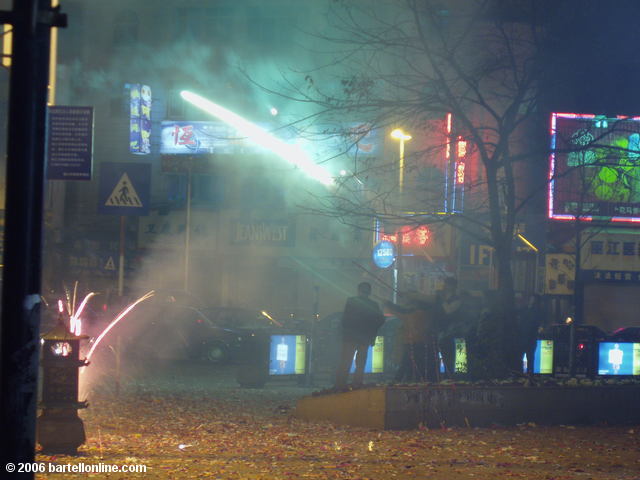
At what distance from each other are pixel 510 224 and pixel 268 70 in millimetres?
20936

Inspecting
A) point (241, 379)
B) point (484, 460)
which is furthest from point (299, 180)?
point (484, 460)

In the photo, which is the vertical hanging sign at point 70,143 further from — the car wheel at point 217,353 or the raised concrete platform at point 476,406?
the car wheel at point 217,353

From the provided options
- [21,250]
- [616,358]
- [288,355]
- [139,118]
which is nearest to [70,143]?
[21,250]

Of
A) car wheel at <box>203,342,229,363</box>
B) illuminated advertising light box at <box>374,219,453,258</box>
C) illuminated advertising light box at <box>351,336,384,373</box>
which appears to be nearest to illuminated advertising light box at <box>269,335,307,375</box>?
illuminated advertising light box at <box>351,336,384,373</box>

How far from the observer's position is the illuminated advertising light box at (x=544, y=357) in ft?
45.5

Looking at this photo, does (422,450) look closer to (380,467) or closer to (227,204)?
(380,467)

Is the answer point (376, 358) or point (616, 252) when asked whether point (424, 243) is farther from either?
point (376, 358)

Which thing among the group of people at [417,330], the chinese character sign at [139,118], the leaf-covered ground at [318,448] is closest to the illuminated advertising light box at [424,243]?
the group of people at [417,330]

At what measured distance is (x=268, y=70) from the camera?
98.3 feet

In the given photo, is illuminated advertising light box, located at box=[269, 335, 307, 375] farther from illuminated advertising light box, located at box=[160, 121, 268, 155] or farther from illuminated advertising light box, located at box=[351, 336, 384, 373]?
illuminated advertising light box, located at box=[160, 121, 268, 155]

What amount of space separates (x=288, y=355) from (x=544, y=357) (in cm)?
444

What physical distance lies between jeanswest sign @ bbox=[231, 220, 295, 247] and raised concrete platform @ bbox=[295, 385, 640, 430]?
22.6 metres

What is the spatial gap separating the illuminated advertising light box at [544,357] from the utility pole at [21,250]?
11.6 meters

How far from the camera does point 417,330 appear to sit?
434 inches
